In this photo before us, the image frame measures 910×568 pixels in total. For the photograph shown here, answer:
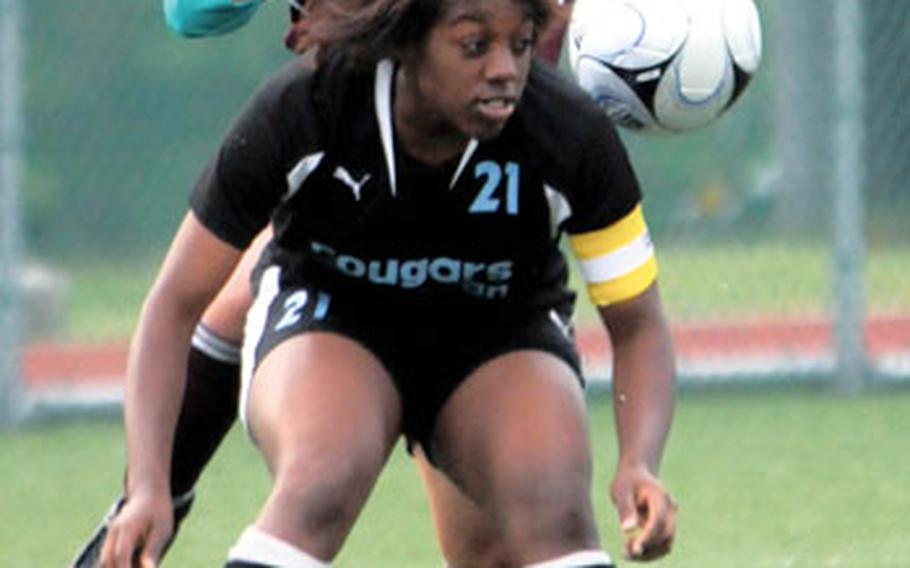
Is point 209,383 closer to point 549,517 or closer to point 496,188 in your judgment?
point 496,188

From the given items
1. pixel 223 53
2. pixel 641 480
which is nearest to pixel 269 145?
pixel 641 480

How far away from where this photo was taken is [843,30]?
9.05 metres

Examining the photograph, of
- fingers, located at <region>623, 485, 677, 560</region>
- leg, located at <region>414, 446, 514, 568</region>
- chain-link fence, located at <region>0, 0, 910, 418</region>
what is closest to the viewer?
fingers, located at <region>623, 485, 677, 560</region>

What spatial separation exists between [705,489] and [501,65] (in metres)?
3.11

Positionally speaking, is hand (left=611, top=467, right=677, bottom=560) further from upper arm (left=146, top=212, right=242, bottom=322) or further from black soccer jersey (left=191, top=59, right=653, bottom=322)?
upper arm (left=146, top=212, right=242, bottom=322)

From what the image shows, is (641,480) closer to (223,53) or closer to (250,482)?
(250,482)

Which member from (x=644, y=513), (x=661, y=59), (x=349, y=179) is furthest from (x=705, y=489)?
(x=644, y=513)

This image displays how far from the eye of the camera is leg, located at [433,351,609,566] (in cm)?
425

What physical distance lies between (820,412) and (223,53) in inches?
93.4

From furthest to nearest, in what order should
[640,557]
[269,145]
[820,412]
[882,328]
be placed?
[882,328], [820,412], [269,145], [640,557]

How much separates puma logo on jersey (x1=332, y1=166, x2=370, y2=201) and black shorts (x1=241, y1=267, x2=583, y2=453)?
0.23 meters

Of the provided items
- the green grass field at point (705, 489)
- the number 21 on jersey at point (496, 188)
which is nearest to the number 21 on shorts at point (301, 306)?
the number 21 on jersey at point (496, 188)

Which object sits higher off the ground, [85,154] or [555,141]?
[555,141]

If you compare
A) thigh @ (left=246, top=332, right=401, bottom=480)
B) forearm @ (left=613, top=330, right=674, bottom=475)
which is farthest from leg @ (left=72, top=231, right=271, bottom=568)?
forearm @ (left=613, top=330, right=674, bottom=475)
